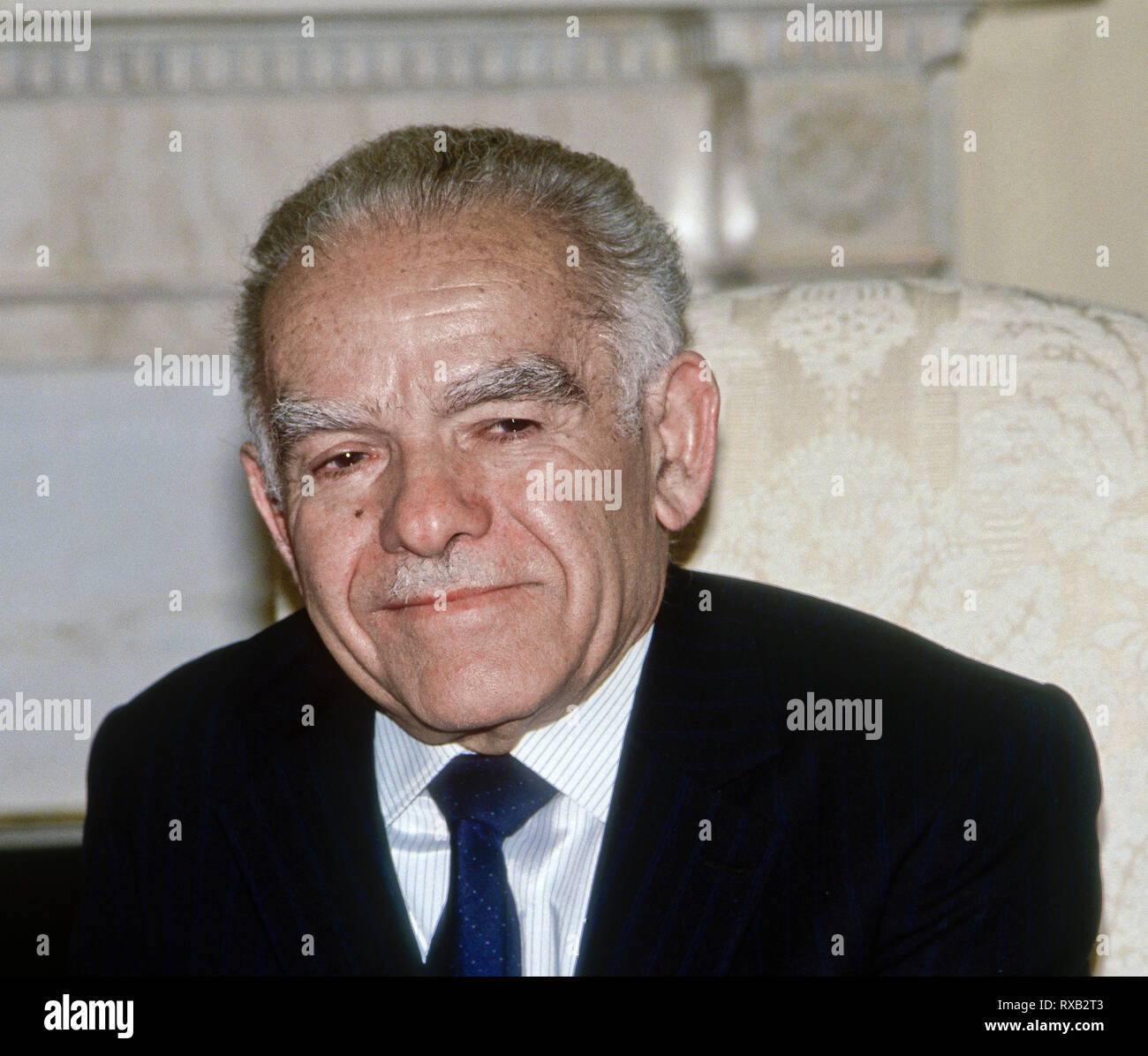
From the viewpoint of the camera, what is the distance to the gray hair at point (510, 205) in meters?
1.12

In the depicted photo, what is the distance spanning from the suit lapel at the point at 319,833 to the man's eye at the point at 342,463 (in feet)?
0.94

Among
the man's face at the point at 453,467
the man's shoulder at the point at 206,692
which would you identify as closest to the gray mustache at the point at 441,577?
the man's face at the point at 453,467

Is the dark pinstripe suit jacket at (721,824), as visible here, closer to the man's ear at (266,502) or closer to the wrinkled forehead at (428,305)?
the man's ear at (266,502)

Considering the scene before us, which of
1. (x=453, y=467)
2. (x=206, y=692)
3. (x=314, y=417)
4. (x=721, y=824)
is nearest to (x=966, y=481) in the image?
(x=721, y=824)

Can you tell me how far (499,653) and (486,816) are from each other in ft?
0.52

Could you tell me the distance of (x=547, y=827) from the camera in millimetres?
1141

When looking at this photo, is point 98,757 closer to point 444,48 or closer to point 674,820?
point 674,820

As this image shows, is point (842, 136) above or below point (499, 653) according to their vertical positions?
above

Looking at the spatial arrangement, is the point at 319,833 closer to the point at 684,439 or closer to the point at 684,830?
the point at 684,830

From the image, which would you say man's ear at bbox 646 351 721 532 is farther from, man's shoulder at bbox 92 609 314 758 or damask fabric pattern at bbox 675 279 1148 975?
man's shoulder at bbox 92 609 314 758

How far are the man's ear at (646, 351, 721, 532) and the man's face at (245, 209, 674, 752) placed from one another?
82 mm

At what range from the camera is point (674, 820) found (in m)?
1.10

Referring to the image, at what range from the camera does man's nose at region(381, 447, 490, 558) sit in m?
1.02

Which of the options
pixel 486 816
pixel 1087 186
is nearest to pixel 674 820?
pixel 486 816
